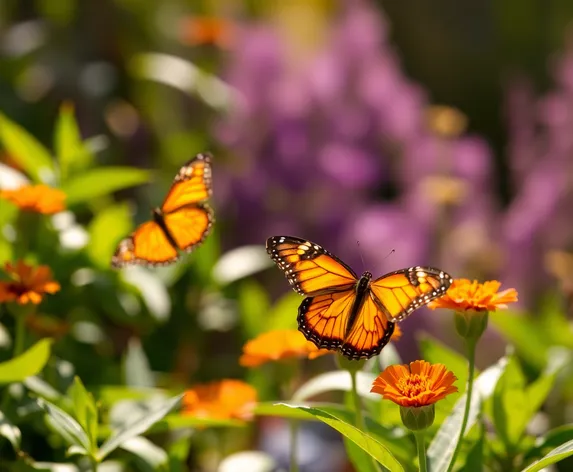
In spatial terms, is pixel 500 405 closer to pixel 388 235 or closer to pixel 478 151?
pixel 388 235

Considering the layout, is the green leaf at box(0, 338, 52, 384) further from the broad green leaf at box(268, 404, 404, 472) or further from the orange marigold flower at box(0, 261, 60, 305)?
the broad green leaf at box(268, 404, 404, 472)

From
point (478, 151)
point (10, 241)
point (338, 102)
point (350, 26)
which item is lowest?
point (10, 241)

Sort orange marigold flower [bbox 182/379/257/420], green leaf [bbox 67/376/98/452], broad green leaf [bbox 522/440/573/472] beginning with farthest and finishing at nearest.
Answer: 1. orange marigold flower [bbox 182/379/257/420]
2. green leaf [bbox 67/376/98/452]
3. broad green leaf [bbox 522/440/573/472]

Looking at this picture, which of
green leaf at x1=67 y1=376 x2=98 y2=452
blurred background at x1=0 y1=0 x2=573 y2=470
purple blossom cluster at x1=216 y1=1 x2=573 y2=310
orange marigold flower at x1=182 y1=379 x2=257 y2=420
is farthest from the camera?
purple blossom cluster at x1=216 y1=1 x2=573 y2=310

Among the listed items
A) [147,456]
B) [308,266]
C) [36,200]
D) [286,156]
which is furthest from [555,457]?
[286,156]

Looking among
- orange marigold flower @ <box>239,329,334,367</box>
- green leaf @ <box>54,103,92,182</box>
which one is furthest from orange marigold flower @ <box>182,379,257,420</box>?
green leaf @ <box>54,103,92,182</box>

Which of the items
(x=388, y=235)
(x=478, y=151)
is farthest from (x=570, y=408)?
(x=478, y=151)

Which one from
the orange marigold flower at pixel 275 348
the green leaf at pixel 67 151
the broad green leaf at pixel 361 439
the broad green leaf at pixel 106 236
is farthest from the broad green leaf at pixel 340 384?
the green leaf at pixel 67 151

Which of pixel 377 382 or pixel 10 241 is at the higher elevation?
pixel 10 241
